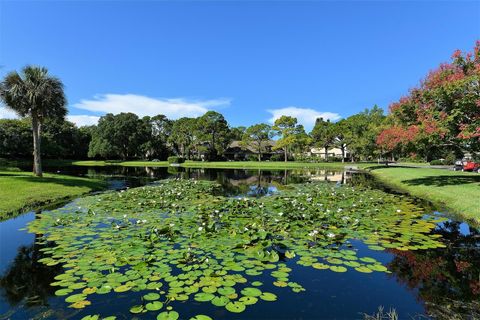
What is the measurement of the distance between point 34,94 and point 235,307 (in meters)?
24.0

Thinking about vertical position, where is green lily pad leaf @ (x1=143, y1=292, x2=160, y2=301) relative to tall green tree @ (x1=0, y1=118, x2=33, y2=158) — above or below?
below

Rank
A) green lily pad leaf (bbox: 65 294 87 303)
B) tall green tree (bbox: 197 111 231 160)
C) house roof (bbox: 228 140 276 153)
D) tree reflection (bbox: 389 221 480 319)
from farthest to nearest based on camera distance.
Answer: house roof (bbox: 228 140 276 153), tall green tree (bbox: 197 111 231 160), tree reflection (bbox: 389 221 480 319), green lily pad leaf (bbox: 65 294 87 303)

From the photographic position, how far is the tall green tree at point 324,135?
72.2 metres

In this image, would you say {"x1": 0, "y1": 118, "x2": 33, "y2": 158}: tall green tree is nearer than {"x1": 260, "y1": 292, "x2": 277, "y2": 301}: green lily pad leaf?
No

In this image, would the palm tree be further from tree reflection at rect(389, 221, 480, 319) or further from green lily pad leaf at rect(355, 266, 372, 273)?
tree reflection at rect(389, 221, 480, 319)

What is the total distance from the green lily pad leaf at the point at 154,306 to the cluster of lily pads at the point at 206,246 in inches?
1.0

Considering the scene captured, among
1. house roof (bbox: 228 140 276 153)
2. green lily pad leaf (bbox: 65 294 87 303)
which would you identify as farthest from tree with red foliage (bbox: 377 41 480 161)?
house roof (bbox: 228 140 276 153)

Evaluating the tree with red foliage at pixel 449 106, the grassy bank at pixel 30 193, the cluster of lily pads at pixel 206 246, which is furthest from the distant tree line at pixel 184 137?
the cluster of lily pads at pixel 206 246

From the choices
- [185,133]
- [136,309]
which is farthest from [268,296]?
[185,133]

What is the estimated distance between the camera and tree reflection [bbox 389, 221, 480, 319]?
205 inches

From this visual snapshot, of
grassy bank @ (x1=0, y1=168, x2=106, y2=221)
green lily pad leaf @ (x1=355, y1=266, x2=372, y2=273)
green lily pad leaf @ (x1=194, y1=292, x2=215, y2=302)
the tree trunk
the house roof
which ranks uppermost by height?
the house roof

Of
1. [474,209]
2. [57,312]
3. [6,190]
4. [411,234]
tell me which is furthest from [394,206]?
[6,190]

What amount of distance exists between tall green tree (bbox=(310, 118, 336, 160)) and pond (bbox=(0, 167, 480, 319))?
63.2 m

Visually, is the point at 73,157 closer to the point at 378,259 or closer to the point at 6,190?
the point at 6,190
